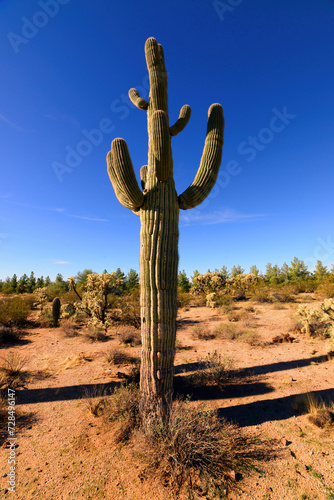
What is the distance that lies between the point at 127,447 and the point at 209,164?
204 inches

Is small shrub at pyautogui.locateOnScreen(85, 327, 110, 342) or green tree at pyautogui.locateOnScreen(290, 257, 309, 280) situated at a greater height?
green tree at pyautogui.locateOnScreen(290, 257, 309, 280)

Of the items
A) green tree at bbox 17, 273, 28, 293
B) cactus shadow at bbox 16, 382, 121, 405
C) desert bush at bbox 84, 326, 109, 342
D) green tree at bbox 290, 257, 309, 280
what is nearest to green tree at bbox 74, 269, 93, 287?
green tree at bbox 17, 273, 28, 293

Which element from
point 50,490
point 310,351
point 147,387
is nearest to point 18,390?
point 50,490

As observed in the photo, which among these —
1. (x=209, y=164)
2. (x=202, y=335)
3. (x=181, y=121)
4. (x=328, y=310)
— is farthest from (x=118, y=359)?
(x=328, y=310)

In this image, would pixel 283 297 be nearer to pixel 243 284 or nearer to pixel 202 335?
pixel 243 284

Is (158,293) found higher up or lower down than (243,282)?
lower down

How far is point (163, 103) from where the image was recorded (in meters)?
4.38

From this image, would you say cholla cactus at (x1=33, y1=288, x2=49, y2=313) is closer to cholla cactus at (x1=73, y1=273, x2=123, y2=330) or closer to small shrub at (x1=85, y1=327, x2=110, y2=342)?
cholla cactus at (x1=73, y1=273, x2=123, y2=330)

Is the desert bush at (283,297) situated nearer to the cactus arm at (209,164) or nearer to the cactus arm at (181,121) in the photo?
the cactus arm at (209,164)

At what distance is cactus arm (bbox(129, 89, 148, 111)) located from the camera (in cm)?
459

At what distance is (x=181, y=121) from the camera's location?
477cm

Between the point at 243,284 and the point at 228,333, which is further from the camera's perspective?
the point at 243,284

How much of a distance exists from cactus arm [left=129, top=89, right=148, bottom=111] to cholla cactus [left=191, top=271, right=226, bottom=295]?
688 inches

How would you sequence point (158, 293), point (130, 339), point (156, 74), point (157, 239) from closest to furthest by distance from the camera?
point (158, 293) < point (157, 239) < point (156, 74) < point (130, 339)
